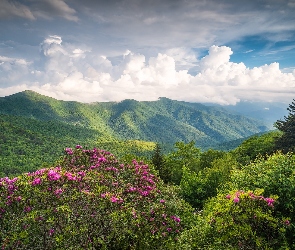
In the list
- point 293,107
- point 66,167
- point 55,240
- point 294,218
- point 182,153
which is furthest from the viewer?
point 182,153

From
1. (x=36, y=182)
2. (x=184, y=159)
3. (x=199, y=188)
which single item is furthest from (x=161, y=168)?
(x=36, y=182)

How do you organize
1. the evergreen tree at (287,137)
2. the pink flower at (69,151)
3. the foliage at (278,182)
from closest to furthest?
the foliage at (278,182), the pink flower at (69,151), the evergreen tree at (287,137)

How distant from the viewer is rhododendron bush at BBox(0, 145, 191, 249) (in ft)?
37.8

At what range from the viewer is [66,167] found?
16656 millimetres

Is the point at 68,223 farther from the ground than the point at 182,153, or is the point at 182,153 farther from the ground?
the point at 68,223

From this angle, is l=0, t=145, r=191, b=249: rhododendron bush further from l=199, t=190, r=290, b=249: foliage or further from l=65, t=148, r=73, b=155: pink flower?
l=199, t=190, r=290, b=249: foliage

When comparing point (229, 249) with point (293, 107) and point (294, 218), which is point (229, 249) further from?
point (293, 107)

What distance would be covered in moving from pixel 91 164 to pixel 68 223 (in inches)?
218

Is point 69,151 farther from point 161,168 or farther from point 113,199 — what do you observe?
point 161,168

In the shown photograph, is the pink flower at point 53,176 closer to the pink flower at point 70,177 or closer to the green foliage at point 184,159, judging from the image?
the pink flower at point 70,177

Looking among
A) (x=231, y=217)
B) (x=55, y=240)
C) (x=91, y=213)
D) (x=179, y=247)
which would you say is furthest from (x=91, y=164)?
(x=231, y=217)

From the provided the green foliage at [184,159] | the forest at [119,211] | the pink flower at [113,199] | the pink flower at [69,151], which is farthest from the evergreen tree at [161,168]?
the pink flower at [113,199]

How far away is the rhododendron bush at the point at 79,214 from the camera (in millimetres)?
11523

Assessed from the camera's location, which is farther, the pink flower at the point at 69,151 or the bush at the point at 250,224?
the pink flower at the point at 69,151
